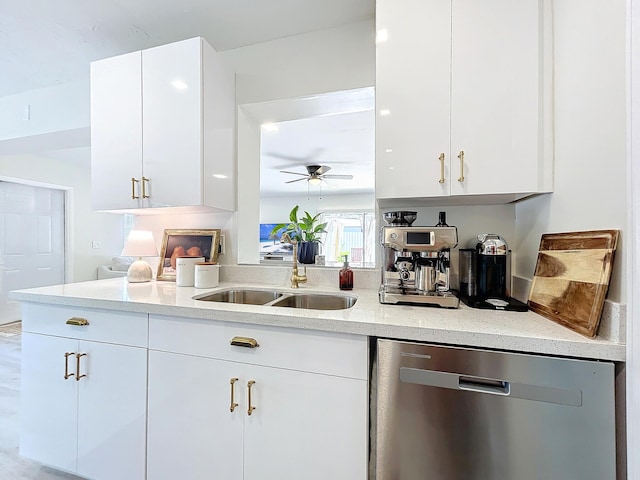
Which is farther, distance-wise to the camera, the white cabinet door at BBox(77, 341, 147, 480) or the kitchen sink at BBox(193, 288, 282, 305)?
the kitchen sink at BBox(193, 288, 282, 305)

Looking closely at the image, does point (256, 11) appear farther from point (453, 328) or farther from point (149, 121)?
point (453, 328)

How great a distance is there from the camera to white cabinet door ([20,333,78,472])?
1.45 m

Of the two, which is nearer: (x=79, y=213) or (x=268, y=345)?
(x=268, y=345)

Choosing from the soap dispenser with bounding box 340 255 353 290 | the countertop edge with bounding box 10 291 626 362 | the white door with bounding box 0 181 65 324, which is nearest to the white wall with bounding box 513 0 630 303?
the countertop edge with bounding box 10 291 626 362

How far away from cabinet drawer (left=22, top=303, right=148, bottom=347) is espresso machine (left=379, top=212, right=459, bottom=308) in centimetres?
109

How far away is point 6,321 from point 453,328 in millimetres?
5628

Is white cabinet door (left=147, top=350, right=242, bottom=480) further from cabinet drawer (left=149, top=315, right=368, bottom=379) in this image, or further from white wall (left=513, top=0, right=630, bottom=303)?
white wall (left=513, top=0, right=630, bottom=303)

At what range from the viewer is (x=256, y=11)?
1688mm

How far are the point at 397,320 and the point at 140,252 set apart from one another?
1.83 meters

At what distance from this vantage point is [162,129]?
5.65ft

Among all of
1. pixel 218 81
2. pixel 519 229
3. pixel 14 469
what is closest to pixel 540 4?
pixel 519 229

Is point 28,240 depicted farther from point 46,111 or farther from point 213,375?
point 213,375

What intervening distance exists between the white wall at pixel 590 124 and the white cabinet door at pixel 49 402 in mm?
2136

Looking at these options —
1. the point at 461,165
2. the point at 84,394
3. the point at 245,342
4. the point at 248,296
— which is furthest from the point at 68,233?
the point at 461,165
